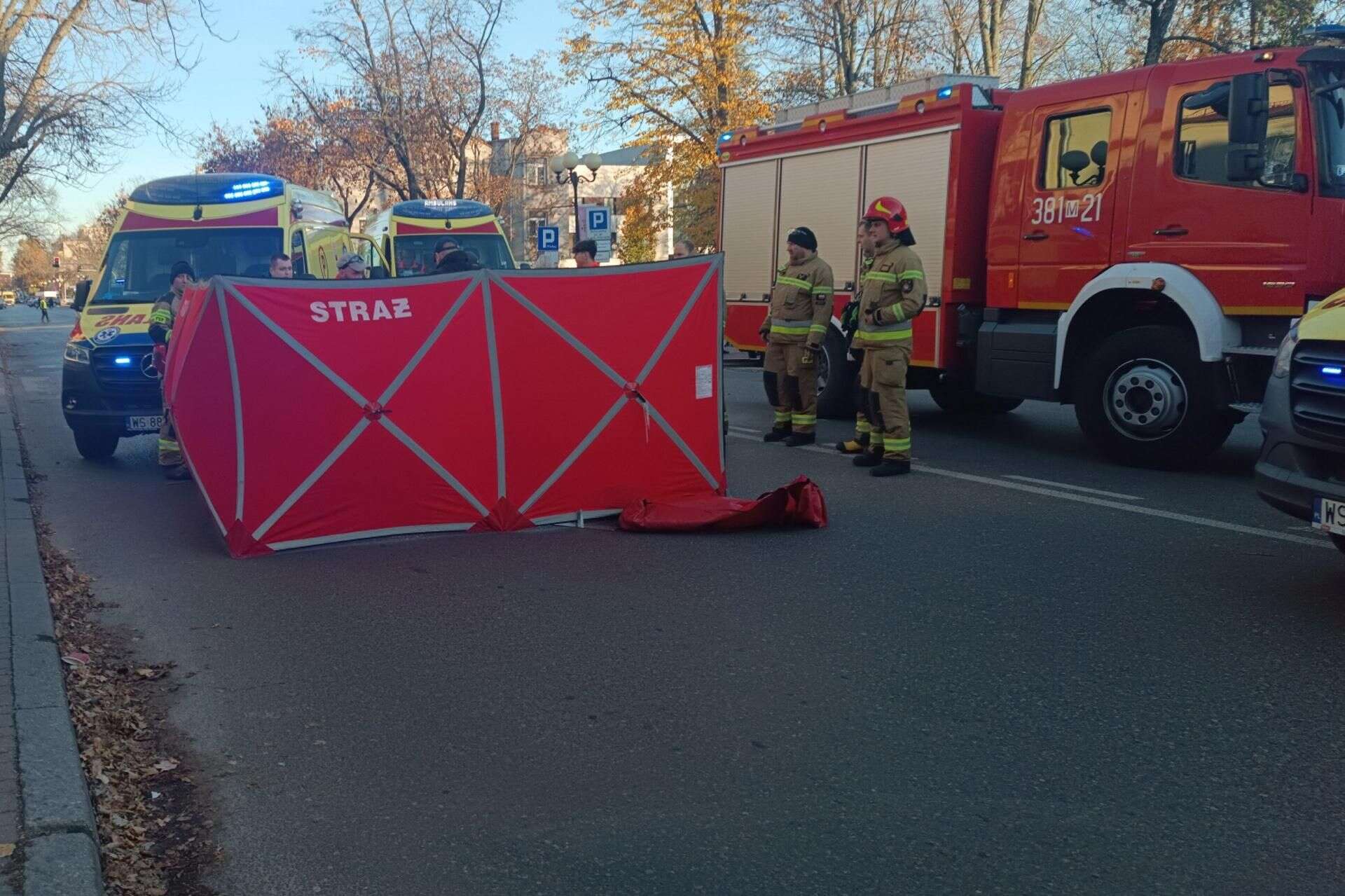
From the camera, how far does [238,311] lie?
681 cm

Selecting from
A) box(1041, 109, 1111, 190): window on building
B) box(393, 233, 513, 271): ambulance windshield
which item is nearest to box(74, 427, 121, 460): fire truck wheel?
box(393, 233, 513, 271): ambulance windshield

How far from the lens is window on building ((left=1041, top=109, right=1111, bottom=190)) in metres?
9.45

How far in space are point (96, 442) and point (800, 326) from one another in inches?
253

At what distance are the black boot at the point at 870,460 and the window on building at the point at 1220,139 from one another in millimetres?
3014

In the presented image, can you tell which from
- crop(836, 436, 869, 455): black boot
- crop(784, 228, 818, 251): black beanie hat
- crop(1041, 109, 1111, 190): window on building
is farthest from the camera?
crop(784, 228, 818, 251): black beanie hat

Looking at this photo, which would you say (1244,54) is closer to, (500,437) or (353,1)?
(500,437)

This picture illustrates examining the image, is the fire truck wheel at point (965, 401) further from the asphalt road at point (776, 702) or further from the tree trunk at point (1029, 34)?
the tree trunk at point (1029, 34)

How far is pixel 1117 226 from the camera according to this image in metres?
9.28

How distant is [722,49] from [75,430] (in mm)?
22955

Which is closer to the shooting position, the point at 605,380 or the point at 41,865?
the point at 41,865

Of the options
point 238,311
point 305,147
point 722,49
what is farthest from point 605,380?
point 305,147

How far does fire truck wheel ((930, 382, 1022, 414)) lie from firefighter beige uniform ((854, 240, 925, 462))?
3298 mm

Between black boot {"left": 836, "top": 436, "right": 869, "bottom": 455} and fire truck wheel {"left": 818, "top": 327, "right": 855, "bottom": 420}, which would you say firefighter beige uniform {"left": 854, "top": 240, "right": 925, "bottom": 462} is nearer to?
black boot {"left": 836, "top": 436, "right": 869, "bottom": 455}

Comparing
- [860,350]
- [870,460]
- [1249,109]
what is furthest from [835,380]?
[1249,109]
